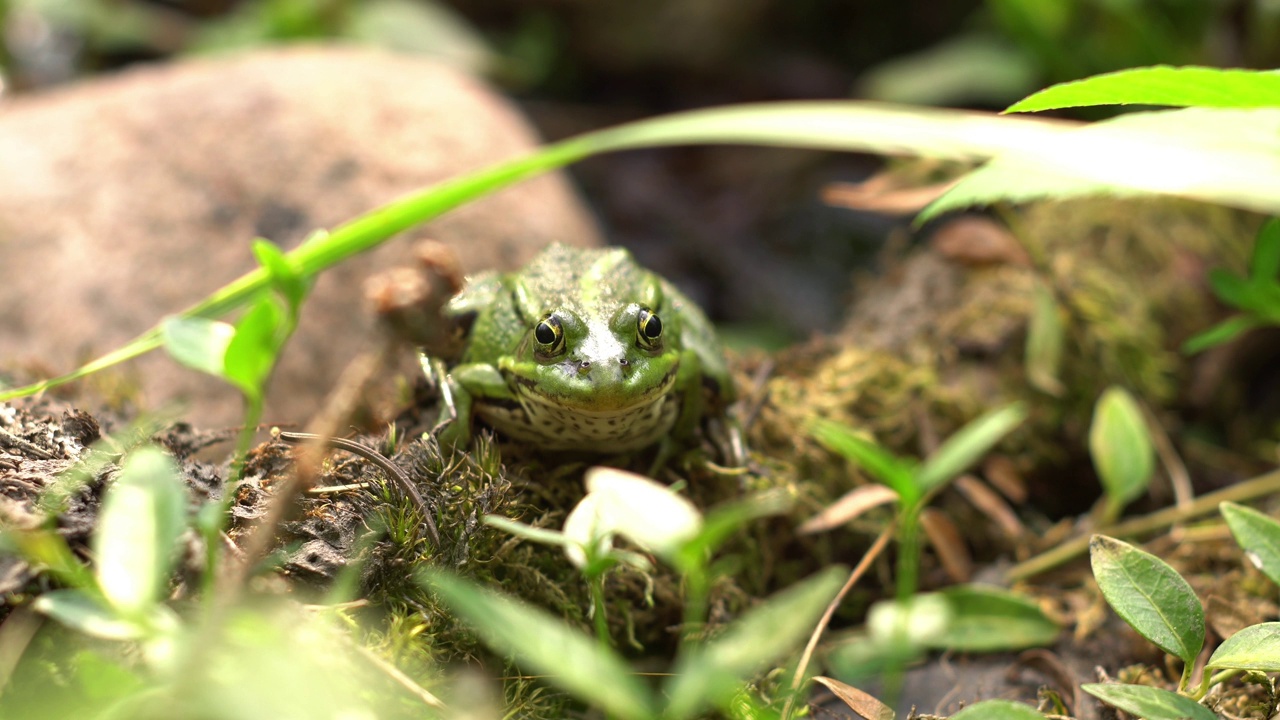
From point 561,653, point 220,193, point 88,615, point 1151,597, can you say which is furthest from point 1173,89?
point 220,193

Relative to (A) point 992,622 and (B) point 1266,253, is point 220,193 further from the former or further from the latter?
(B) point 1266,253

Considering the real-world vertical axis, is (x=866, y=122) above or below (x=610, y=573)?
above

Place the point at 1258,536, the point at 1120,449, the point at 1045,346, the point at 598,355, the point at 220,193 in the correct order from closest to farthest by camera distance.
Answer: the point at 1258,536 < the point at 598,355 < the point at 1120,449 < the point at 1045,346 < the point at 220,193

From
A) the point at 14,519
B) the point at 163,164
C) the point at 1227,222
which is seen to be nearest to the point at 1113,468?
the point at 1227,222

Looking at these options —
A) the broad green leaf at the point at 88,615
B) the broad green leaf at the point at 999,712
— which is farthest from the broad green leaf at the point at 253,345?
the broad green leaf at the point at 999,712

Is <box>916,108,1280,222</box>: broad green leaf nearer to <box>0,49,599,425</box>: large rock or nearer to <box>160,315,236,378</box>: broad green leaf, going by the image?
<box>160,315,236,378</box>: broad green leaf

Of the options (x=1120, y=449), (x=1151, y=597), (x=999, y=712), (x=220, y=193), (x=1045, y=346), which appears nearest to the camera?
(x=999, y=712)

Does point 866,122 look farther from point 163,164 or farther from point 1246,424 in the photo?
point 163,164

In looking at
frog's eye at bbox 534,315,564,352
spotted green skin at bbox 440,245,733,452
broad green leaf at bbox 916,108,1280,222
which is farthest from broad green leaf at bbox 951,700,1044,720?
frog's eye at bbox 534,315,564,352
